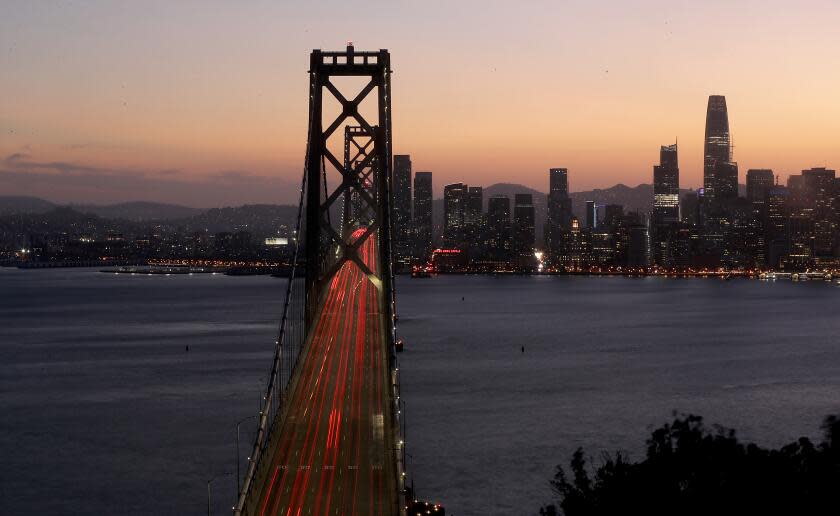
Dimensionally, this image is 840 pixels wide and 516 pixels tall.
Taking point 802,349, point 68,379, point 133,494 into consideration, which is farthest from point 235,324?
point 133,494

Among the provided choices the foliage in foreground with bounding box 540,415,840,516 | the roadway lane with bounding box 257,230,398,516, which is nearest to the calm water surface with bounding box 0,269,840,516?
the roadway lane with bounding box 257,230,398,516

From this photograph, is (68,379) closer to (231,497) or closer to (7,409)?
(7,409)

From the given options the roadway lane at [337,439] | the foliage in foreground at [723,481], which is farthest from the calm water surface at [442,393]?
the foliage in foreground at [723,481]

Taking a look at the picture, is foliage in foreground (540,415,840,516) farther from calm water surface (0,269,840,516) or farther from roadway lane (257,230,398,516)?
calm water surface (0,269,840,516)

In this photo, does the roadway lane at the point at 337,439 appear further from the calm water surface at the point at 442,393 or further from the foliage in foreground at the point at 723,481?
the foliage in foreground at the point at 723,481

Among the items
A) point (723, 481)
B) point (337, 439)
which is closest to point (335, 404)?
point (337, 439)

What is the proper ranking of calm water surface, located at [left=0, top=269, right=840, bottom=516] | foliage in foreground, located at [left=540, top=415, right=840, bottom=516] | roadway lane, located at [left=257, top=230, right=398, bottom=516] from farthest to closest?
calm water surface, located at [left=0, top=269, right=840, bottom=516], roadway lane, located at [left=257, top=230, right=398, bottom=516], foliage in foreground, located at [left=540, top=415, right=840, bottom=516]
